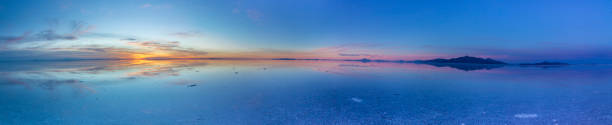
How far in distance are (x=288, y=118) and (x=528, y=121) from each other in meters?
4.08

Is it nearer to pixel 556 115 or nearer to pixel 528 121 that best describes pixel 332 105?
pixel 528 121

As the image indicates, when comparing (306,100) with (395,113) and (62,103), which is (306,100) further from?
(62,103)

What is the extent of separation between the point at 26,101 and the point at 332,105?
7029 millimetres

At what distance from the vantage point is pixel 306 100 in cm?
541

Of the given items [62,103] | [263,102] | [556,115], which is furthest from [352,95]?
[62,103]

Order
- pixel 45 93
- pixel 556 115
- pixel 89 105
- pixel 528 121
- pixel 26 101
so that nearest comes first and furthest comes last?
pixel 528 121, pixel 556 115, pixel 89 105, pixel 26 101, pixel 45 93

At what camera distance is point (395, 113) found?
4211 mm

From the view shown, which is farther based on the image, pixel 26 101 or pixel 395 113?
pixel 26 101

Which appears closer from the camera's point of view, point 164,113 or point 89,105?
point 164,113

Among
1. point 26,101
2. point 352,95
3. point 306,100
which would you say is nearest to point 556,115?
point 352,95

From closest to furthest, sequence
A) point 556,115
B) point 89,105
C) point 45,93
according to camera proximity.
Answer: point 556,115 < point 89,105 < point 45,93

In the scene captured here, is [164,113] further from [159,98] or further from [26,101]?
[26,101]

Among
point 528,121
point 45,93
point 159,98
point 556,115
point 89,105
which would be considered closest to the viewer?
point 528,121

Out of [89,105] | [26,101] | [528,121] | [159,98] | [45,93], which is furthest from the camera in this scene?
[45,93]
